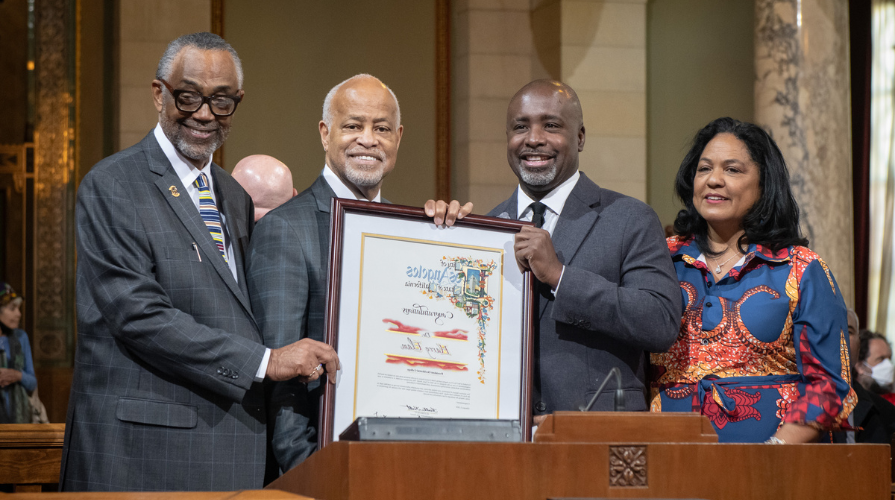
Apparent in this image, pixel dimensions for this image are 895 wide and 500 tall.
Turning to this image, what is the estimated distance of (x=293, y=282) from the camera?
8.09 ft

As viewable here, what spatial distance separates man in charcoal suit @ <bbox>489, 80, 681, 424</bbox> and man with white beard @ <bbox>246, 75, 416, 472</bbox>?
0.44 meters

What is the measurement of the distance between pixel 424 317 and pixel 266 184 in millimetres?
1845

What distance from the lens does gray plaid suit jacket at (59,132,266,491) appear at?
2443mm

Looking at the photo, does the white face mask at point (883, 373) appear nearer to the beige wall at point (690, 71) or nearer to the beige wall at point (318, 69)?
the beige wall at point (690, 71)

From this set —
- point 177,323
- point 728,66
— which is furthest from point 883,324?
point 177,323

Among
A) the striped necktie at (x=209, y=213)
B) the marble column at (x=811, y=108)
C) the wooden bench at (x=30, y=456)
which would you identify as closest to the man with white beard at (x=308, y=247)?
the striped necktie at (x=209, y=213)

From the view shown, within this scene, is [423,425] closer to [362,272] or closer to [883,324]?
[362,272]

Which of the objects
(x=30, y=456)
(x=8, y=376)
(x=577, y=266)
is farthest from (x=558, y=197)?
(x=8, y=376)

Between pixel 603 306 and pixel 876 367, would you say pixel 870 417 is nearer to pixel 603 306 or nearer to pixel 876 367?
pixel 876 367

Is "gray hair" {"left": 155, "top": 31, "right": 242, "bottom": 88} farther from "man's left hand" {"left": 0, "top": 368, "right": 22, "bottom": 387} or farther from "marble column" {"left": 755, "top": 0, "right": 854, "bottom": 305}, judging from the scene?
"man's left hand" {"left": 0, "top": 368, "right": 22, "bottom": 387}

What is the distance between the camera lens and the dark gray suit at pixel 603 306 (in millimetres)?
2449

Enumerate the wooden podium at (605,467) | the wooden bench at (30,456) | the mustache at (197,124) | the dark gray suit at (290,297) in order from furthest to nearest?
the wooden bench at (30,456), the mustache at (197,124), the dark gray suit at (290,297), the wooden podium at (605,467)

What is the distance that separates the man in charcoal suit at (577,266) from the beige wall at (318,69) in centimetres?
506

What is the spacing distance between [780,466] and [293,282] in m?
1.29
